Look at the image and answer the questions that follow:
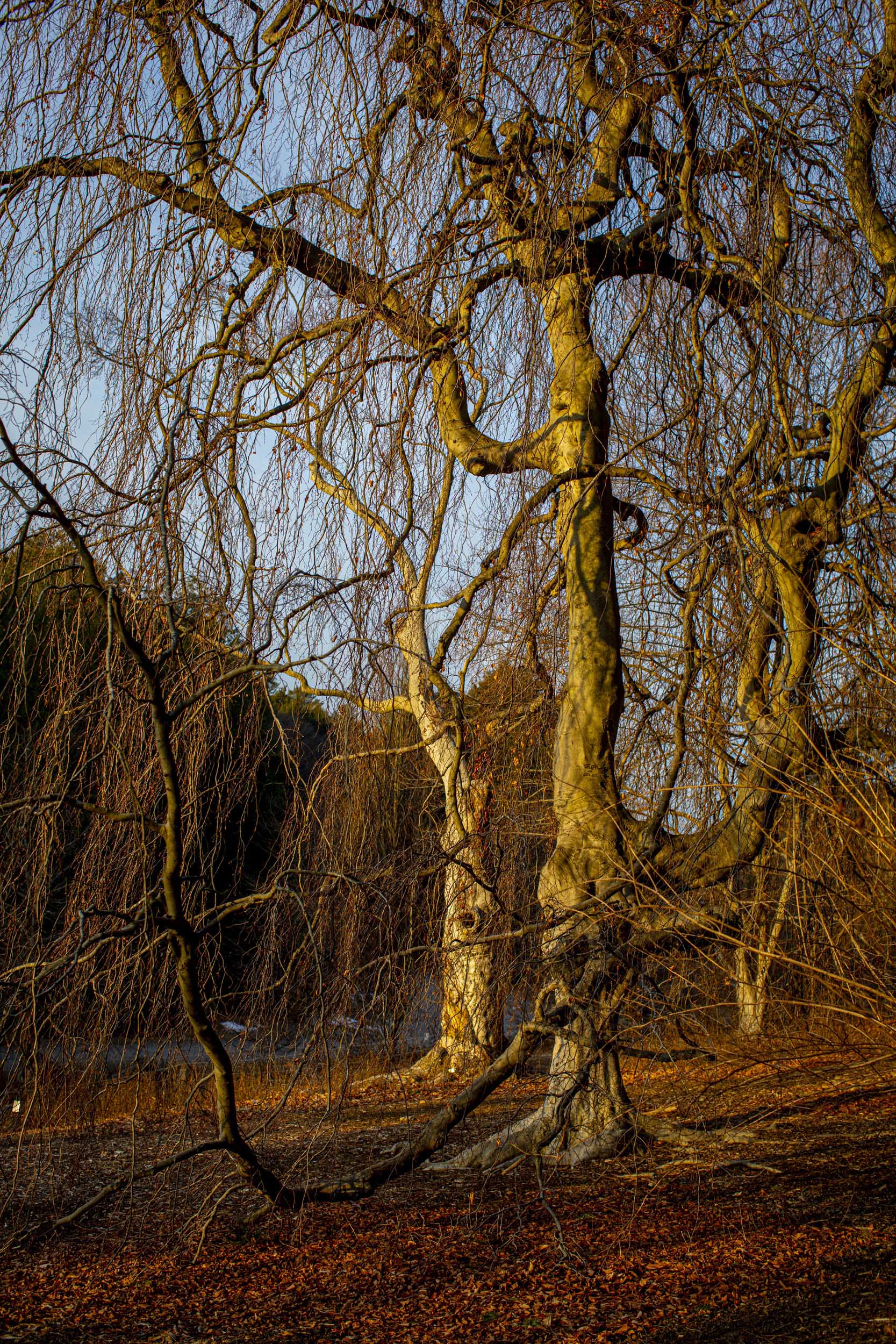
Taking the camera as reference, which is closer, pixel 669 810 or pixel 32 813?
pixel 32 813

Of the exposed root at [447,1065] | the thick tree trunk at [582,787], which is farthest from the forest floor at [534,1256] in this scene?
the exposed root at [447,1065]

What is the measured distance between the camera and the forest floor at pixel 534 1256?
2420 millimetres

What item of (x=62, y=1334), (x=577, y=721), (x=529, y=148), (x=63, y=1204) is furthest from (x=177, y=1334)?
(x=529, y=148)

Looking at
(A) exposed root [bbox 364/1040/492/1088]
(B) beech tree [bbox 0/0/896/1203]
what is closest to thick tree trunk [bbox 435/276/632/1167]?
(B) beech tree [bbox 0/0/896/1203]

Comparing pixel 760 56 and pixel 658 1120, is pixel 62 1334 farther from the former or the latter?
A: pixel 760 56

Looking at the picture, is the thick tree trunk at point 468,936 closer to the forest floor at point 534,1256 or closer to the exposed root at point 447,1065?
the exposed root at point 447,1065

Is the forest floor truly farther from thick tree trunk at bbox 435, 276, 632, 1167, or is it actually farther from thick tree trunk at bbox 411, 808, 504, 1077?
thick tree trunk at bbox 411, 808, 504, 1077

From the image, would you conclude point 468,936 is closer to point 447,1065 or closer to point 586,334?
point 586,334

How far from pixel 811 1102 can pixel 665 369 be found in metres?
2.21

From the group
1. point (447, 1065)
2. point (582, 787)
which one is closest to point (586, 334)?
point (582, 787)

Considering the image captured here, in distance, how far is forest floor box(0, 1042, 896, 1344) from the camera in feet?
7.94

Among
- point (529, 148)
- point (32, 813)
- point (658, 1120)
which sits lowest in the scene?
point (658, 1120)

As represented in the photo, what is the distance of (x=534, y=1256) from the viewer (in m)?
2.95

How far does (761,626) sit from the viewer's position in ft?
10.5
